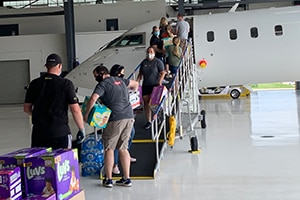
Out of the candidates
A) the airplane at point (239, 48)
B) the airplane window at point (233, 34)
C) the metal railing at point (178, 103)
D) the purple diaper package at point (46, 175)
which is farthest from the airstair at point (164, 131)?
the purple diaper package at point (46, 175)

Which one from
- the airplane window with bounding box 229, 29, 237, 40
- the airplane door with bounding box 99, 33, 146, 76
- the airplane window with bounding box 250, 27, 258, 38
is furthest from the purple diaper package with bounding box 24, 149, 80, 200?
the airplane window with bounding box 250, 27, 258, 38

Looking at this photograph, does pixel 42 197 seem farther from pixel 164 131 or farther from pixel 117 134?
pixel 164 131

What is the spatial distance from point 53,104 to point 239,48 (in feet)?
30.4

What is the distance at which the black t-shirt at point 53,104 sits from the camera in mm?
4758

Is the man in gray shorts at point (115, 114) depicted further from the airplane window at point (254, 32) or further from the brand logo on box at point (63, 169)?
the airplane window at point (254, 32)

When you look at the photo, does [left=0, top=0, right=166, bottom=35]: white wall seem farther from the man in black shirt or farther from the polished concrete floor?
the man in black shirt

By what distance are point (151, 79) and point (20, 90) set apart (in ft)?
69.3

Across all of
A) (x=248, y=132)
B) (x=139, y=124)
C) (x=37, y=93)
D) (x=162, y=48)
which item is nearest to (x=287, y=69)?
(x=248, y=132)

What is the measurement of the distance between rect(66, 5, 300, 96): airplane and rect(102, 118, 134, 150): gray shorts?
6931mm

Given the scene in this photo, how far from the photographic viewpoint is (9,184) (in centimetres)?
329

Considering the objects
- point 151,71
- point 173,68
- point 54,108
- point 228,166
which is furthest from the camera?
point 173,68

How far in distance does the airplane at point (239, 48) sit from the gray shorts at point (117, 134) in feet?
22.7

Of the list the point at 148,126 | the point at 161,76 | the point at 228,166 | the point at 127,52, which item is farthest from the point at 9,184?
the point at 127,52

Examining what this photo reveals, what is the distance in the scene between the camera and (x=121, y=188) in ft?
20.5
